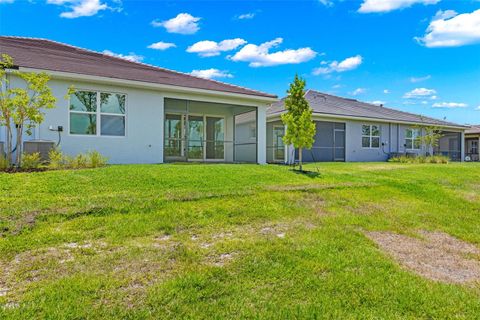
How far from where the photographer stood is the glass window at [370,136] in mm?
20547

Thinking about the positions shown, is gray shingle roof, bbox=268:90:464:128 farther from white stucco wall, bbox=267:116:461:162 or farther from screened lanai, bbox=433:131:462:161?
screened lanai, bbox=433:131:462:161

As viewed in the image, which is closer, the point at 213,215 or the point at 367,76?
the point at 213,215

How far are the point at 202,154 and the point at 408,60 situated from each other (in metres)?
15.3

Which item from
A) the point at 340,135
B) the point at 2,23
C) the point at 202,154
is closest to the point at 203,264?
the point at 202,154

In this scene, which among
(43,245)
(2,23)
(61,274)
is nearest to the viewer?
(61,274)

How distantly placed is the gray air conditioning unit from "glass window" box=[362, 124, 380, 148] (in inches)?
685

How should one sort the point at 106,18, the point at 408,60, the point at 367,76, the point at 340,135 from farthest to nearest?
the point at 367,76
the point at 408,60
the point at 340,135
the point at 106,18

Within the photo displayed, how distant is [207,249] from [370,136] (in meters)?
19.0

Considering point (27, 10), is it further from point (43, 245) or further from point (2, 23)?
point (43, 245)

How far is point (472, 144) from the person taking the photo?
30938mm

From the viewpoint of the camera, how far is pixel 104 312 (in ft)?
9.11

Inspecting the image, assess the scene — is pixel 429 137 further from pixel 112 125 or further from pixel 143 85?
pixel 112 125

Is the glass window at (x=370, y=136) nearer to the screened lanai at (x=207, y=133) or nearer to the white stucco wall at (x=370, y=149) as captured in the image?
the white stucco wall at (x=370, y=149)

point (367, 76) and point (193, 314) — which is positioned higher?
point (367, 76)
